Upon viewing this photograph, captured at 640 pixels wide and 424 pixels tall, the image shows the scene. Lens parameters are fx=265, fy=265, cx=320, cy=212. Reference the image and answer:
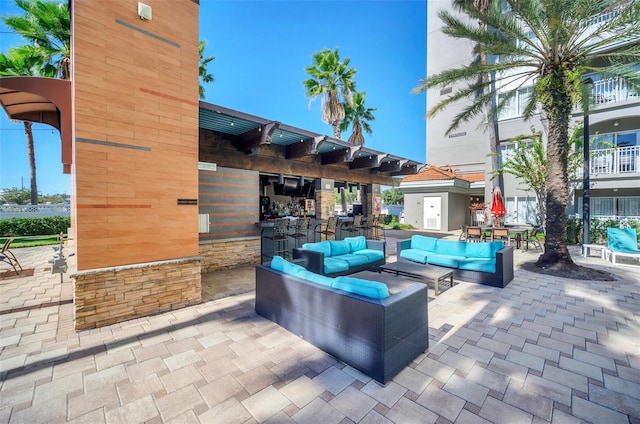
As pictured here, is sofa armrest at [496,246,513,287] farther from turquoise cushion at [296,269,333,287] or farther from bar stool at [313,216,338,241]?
bar stool at [313,216,338,241]

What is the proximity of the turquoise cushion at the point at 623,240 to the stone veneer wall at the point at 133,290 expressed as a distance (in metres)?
10.7

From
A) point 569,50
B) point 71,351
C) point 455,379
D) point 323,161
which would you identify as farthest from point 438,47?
point 71,351

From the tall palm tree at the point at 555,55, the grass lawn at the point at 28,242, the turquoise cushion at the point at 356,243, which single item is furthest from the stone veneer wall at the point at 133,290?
the grass lawn at the point at 28,242

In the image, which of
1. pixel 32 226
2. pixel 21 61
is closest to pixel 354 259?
pixel 21 61

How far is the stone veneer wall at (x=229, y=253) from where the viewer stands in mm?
6465

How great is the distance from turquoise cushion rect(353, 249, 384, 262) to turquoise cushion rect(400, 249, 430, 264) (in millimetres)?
630

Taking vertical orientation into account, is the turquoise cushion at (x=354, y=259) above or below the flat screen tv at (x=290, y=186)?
below

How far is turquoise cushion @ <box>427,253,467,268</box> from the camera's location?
563cm

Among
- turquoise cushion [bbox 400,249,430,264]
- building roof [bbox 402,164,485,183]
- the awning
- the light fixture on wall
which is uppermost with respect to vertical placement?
the light fixture on wall

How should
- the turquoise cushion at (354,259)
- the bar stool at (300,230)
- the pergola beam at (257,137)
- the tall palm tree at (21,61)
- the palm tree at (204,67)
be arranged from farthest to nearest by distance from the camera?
the palm tree at (204,67)
the tall palm tree at (21,61)
the bar stool at (300,230)
the pergola beam at (257,137)
the turquoise cushion at (354,259)

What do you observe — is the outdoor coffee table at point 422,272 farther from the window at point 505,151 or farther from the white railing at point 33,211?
the white railing at point 33,211

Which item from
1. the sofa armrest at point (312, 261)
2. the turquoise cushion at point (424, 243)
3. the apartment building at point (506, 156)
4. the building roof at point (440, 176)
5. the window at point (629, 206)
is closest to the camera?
the sofa armrest at point (312, 261)

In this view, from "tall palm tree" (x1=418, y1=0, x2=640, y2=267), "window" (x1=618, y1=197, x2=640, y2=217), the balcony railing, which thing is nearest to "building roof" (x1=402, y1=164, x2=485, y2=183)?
the balcony railing

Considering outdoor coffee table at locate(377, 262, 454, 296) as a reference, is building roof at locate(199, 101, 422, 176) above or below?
above
